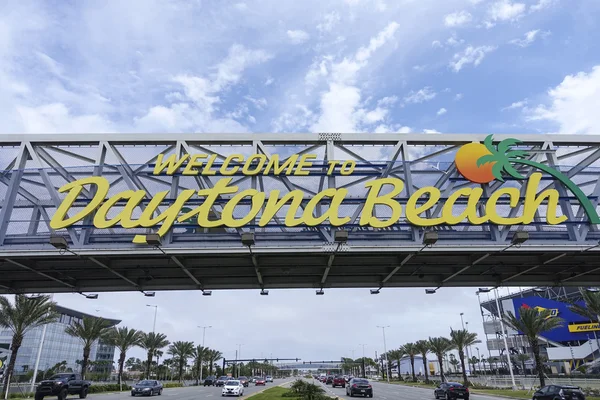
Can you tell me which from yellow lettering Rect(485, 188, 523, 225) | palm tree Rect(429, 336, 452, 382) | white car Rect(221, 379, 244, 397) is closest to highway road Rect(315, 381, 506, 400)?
white car Rect(221, 379, 244, 397)

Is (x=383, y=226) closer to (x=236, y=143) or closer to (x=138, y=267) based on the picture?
(x=236, y=143)

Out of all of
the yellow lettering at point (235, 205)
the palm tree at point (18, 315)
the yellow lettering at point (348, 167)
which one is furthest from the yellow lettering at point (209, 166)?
the palm tree at point (18, 315)

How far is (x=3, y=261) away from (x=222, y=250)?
875 centimetres

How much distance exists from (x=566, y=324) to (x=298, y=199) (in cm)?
9703

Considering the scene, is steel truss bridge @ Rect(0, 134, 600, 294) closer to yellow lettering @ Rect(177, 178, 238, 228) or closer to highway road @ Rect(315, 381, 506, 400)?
yellow lettering @ Rect(177, 178, 238, 228)

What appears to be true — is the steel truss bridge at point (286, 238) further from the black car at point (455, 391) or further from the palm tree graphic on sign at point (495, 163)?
the black car at point (455, 391)

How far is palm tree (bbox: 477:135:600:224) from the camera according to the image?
16266 millimetres

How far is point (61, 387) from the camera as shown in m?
31.3

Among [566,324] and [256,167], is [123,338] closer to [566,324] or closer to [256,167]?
[256,167]

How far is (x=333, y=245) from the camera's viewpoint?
1534 centimetres

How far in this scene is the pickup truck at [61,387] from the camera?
30000mm

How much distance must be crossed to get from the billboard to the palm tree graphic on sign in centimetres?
7958

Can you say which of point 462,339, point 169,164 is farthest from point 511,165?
point 462,339

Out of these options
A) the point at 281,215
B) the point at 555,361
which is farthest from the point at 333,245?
the point at 555,361
